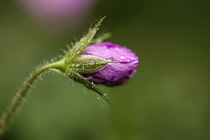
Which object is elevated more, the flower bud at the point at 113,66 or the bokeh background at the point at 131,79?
the bokeh background at the point at 131,79

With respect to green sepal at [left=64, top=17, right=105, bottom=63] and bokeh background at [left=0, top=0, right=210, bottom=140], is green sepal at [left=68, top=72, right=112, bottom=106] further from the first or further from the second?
bokeh background at [left=0, top=0, right=210, bottom=140]

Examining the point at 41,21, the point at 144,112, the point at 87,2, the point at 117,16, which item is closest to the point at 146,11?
the point at 117,16

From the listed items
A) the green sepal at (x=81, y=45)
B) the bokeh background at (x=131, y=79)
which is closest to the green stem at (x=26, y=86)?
the green sepal at (x=81, y=45)

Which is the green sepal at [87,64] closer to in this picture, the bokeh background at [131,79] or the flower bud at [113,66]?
the flower bud at [113,66]

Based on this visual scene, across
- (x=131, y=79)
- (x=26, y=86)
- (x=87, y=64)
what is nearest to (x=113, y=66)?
(x=87, y=64)

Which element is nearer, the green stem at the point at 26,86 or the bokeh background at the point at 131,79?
the green stem at the point at 26,86

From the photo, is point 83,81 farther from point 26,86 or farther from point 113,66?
point 26,86

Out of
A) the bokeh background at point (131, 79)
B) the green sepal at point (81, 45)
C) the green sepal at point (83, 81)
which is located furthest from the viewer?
the bokeh background at point (131, 79)
